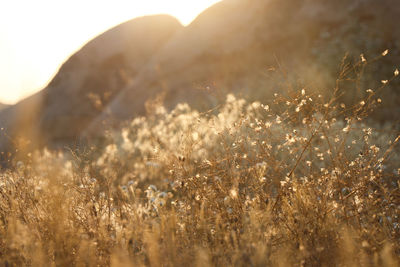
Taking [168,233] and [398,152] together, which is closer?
[168,233]

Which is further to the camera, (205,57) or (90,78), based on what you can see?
(90,78)

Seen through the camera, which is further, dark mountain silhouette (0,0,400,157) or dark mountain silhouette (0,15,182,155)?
dark mountain silhouette (0,15,182,155)

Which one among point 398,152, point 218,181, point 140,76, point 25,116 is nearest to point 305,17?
point 140,76

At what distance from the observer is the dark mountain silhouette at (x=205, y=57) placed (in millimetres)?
10961

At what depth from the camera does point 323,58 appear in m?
11.0

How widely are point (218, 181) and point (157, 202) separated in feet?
1.69

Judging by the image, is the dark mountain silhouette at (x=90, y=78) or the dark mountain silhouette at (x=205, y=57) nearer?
the dark mountain silhouette at (x=205, y=57)

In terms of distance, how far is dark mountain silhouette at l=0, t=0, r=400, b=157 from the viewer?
11.0 metres

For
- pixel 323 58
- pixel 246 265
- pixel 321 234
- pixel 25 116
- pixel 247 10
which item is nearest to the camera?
pixel 246 265

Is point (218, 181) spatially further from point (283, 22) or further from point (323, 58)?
point (283, 22)

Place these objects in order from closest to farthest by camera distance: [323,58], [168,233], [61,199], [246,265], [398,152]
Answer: [246,265]
[168,233]
[61,199]
[398,152]
[323,58]

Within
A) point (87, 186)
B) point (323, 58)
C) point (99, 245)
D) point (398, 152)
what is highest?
point (87, 186)

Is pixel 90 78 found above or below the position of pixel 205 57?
above

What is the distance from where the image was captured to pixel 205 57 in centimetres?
1393
